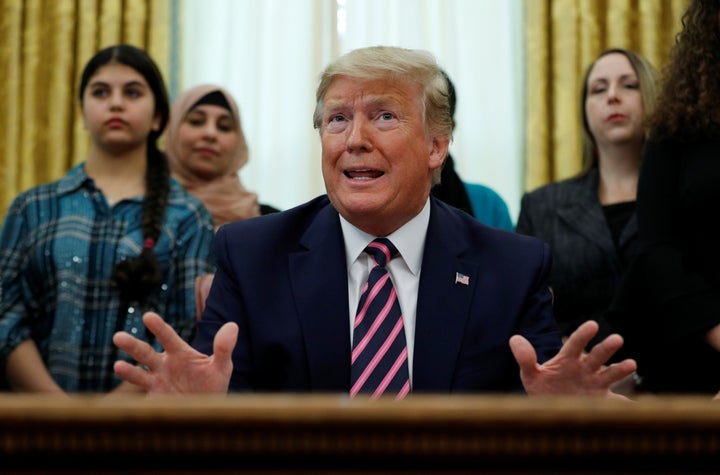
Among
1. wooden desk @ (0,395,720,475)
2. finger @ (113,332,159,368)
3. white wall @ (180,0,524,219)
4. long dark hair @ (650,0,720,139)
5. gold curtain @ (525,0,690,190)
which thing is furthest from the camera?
white wall @ (180,0,524,219)

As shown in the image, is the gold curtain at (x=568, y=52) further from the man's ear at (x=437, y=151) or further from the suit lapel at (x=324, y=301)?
the suit lapel at (x=324, y=301)

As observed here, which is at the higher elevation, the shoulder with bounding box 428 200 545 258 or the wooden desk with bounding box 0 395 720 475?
the shoulder with bounding box 428 200 545 258

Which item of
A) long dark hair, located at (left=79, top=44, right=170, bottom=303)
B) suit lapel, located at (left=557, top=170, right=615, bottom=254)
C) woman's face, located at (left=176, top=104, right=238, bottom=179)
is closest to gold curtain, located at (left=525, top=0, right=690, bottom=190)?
suit lapel, located at (left=557, top=170, right=615, bottom=254)

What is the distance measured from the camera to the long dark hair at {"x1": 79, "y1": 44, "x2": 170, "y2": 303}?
272 centimetres

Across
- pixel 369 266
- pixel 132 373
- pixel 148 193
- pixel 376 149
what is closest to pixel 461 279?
pixel 369 266

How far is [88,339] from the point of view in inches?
108

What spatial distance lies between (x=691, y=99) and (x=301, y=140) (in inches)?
86.4

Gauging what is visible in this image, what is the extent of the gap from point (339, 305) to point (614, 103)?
5.34ft

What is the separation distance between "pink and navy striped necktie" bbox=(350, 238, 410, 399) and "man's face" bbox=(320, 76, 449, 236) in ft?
0.51

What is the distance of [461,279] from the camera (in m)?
1.94

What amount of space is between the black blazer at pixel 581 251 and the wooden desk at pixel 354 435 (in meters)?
1.94

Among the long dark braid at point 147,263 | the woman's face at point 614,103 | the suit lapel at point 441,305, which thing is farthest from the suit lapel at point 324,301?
the woman's face at point 614,103

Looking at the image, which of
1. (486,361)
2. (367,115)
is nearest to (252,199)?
(367,115)

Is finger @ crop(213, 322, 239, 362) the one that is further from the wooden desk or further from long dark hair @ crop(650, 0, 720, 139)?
long dark hair @ crop(650, 0, 720, 139)
